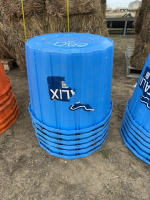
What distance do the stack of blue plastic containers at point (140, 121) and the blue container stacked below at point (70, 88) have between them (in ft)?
Result: 1.22

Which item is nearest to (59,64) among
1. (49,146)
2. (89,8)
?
(49,146)

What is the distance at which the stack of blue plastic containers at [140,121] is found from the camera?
74.0 inches

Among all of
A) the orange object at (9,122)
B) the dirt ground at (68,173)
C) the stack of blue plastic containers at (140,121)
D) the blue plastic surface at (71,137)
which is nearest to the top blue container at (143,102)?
the stack of blue plastic containers at (140,121)

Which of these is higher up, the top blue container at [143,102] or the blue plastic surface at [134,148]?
the top blue container at [143,102]

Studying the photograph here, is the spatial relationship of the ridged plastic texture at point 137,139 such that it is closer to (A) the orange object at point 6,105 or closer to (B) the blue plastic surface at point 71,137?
(B) the blue plastic surface at point 71,137

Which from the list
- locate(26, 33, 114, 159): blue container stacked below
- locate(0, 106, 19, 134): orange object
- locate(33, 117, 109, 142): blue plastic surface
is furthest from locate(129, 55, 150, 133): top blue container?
locate(0, 106, 19, 134): orange object

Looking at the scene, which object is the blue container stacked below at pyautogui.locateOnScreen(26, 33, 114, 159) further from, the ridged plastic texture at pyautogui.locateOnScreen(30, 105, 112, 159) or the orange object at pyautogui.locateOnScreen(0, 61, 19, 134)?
the orange object at pyautogui.locateOnScreen(0, 61, 19, 134)

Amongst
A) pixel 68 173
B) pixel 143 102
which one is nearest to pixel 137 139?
pixel 143 102

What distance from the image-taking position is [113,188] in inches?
76.0

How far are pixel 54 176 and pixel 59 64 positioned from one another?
4.89 feet

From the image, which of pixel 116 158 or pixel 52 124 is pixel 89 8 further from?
pixel 116 158

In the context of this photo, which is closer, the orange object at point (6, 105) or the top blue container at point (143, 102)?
the top blue container at point (143, 102)

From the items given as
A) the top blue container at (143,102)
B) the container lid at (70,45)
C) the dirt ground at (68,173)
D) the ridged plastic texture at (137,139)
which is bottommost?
the dirt ground at (68,173)

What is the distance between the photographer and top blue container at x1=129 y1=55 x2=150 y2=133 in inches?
72.5
